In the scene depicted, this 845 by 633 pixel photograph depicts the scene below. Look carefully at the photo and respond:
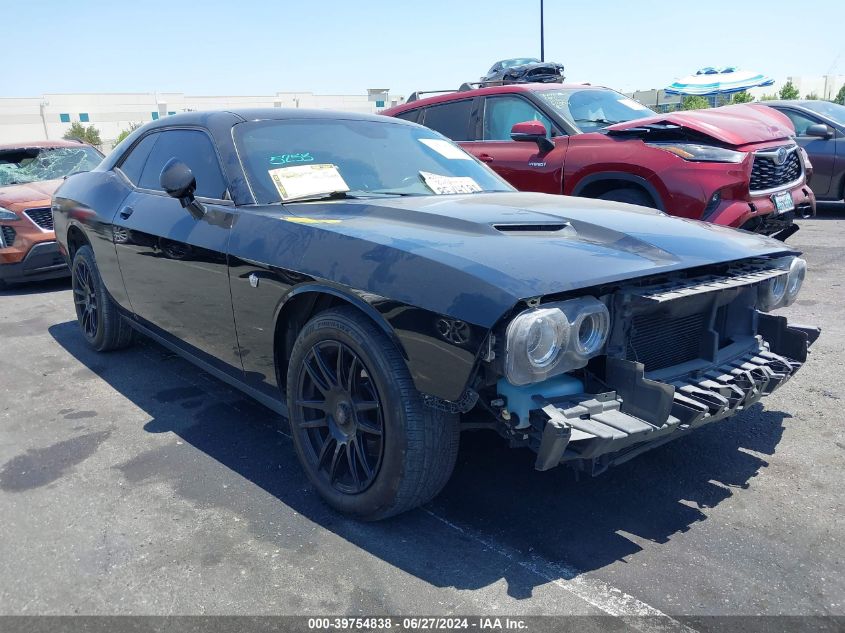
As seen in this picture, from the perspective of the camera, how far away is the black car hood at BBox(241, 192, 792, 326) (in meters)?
2.17

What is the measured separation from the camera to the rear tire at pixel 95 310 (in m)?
4.67

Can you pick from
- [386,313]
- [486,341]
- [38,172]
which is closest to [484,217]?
[386,313]

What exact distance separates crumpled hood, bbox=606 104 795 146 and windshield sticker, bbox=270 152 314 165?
3.27 metres

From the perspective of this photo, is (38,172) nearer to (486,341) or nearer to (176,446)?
(176,446)

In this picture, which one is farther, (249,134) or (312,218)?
(249,134)

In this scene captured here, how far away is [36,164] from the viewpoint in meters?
8.15

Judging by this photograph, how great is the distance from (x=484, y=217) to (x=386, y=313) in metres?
0.69

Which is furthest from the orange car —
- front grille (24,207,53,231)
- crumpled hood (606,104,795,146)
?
crumpled hood (606,104,795,146)

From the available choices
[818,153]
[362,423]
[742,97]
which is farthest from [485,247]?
[742,97]

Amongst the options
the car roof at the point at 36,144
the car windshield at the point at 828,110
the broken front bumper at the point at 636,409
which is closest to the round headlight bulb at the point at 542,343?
the broken front bumper at the point at 636,409

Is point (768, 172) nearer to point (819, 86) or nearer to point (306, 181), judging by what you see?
point (306, 181)

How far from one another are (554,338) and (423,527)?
3.25 ft

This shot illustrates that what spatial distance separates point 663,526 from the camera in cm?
259

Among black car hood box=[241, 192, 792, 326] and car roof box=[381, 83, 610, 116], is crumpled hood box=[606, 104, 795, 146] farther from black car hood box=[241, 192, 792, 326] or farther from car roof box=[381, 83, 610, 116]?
black car hood box=[241, 192, 792, 326]
